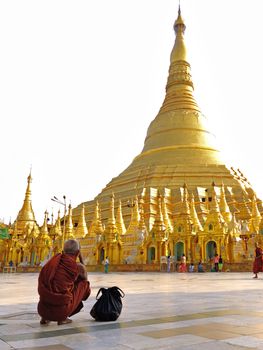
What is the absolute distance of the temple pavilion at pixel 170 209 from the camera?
29516 mm

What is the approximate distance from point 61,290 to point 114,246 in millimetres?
27392

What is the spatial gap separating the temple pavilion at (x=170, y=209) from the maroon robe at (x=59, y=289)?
74.6ft

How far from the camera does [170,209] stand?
37.6 meters

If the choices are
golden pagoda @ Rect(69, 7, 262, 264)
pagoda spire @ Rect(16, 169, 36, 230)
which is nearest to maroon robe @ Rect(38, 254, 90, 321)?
golden pagoda @ Rect(69, 7, 262, 264)

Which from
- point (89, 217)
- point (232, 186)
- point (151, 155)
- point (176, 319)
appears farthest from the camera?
point (151, 155)

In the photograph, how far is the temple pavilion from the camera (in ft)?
96.8

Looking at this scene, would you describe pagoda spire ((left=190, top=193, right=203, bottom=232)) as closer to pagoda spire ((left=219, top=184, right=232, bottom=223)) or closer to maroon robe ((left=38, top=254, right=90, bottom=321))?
pagoda spire ((left=219, top=184, right=232, bottom=223))

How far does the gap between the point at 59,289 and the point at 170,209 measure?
33.3m

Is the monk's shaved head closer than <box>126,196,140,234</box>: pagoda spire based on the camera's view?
Yes

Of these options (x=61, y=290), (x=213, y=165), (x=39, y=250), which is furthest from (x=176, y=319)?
(x=213, y=165)

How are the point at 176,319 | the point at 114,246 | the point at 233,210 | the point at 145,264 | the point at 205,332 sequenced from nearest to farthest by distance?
the point at 205,332
the point at 176,319
the point at 145,264
the point at 114,246
the point at 233,210

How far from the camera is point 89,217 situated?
43.7 meters

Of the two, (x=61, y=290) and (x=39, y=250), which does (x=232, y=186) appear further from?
(x=61, y=290)

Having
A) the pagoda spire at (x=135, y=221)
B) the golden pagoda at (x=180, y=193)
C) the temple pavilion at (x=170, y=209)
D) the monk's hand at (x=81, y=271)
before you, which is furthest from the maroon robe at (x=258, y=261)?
the pagoda spire at (x=135, y=221)
